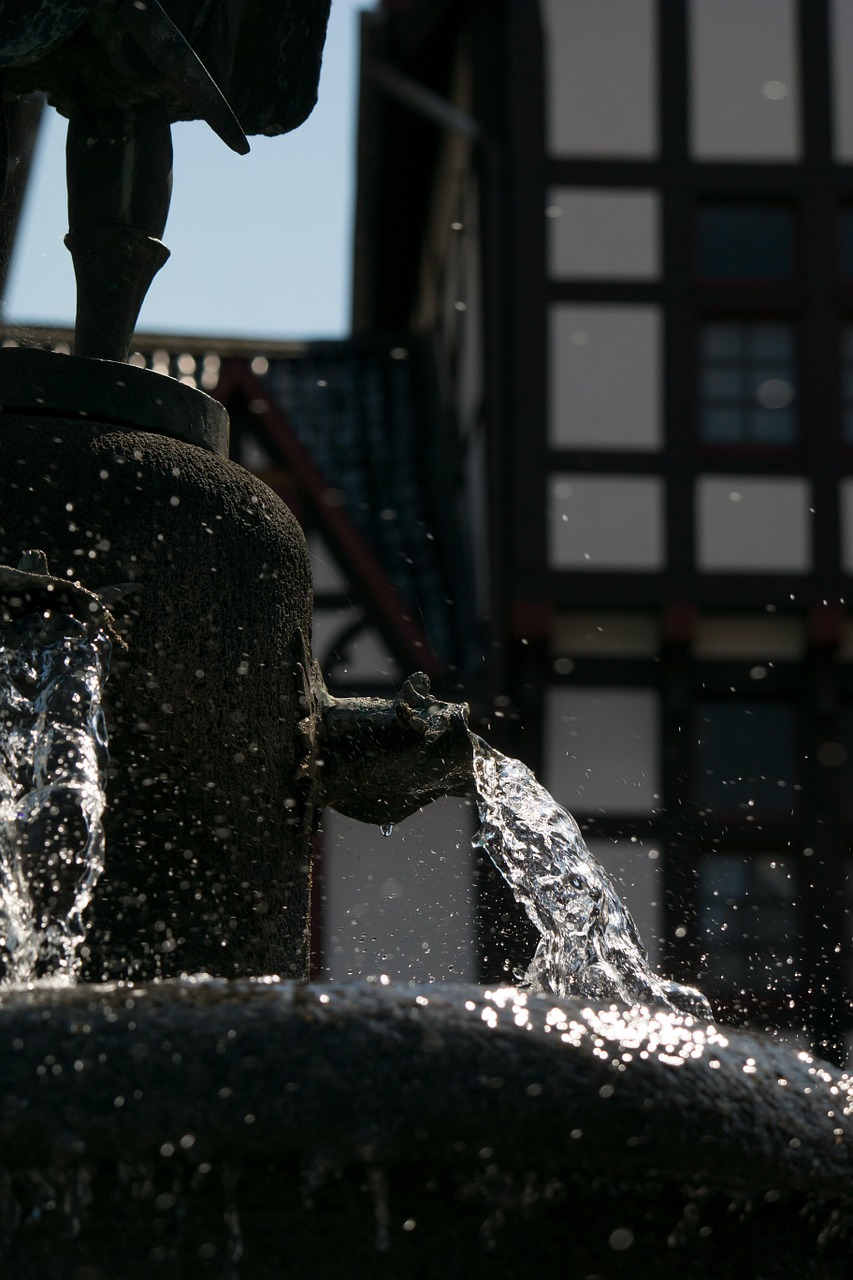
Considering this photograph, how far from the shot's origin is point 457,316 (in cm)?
1162

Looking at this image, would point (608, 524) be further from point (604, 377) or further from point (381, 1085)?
point (381, 1085)

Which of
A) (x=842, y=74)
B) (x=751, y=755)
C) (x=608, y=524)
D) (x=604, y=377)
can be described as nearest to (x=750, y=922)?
(x=751, y=755)

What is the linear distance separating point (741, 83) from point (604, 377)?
199 centimetres

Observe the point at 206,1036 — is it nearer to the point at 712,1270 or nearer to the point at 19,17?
the point at 712,1270

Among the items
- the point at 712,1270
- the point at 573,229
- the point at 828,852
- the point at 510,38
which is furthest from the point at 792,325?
the point at 712,1270

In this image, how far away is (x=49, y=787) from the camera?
228cm

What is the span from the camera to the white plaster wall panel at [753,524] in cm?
995

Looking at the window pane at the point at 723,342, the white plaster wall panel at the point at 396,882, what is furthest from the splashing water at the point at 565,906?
the window pane at the point at 723,342

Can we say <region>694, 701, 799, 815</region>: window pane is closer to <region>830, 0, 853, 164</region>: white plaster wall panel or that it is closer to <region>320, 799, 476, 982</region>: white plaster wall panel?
<region>320, 799, 476, 982</region>: white plaster wall panel

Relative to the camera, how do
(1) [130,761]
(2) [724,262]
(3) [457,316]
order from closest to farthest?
(1) [130,761] < (2) [724,262] < (3) [457,316]

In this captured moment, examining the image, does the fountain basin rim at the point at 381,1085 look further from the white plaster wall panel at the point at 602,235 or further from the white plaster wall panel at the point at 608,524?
the white plaster wall panel at the point at 602,235

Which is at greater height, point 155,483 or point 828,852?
point 155,483

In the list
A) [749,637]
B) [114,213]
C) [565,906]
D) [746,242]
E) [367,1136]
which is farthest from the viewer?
[746,242]

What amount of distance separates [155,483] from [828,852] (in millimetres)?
8011
